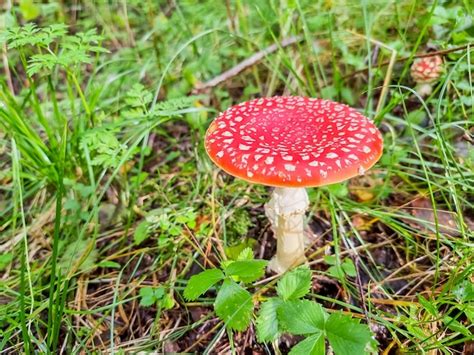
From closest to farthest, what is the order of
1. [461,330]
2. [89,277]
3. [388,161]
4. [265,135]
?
1. [461,330]
2. [265,135]
3. [89,277]
4. [388,161]

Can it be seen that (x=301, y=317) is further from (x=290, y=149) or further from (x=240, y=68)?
(x=240, y=68)

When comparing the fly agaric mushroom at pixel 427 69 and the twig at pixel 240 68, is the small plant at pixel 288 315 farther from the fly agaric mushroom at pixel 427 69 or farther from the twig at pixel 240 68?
the fly agaric mushroom at pixel 427 69

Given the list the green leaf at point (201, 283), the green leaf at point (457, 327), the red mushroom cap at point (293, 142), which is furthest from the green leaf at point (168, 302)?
the green leaf at point (457, 327)

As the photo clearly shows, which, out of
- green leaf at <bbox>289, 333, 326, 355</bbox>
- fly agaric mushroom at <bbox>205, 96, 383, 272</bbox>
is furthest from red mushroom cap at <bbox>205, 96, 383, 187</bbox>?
green leaf at <bbox>289, 333, 326, 355</bbox>

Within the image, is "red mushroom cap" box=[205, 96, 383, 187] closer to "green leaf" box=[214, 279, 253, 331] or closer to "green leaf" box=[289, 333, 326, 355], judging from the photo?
"green leaf" box=[214, 279, 253, 331]

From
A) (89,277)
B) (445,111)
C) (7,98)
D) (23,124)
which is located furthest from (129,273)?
(445,111)

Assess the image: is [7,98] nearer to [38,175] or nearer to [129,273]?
[38,175]
